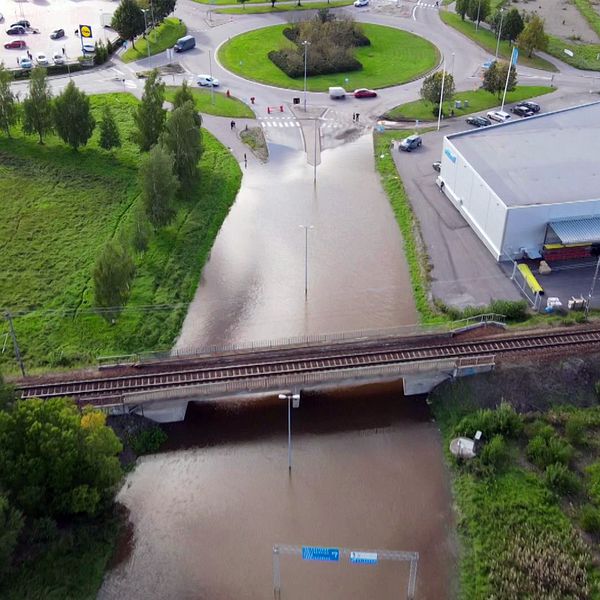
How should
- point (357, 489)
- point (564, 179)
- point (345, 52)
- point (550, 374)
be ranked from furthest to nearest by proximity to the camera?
point (345, 52), point (564, 179), point (550, 374), point (357, 489)

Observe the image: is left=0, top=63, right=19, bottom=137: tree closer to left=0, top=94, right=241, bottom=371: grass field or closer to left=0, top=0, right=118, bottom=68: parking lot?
left=0, top=94, right=241, bottom=371: grass field

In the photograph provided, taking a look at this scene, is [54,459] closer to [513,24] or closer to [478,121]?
[478,121]

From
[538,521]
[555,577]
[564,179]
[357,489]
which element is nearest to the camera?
[555,577]

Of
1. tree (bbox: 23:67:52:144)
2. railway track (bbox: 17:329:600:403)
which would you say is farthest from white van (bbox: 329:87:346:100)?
railway track (bbox: 17:329:600:403)

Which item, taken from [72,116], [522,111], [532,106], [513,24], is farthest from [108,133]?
[513,24]

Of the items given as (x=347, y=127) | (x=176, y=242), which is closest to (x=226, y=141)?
(x=347, y=127)

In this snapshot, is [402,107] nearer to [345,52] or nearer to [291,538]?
[345,52]
